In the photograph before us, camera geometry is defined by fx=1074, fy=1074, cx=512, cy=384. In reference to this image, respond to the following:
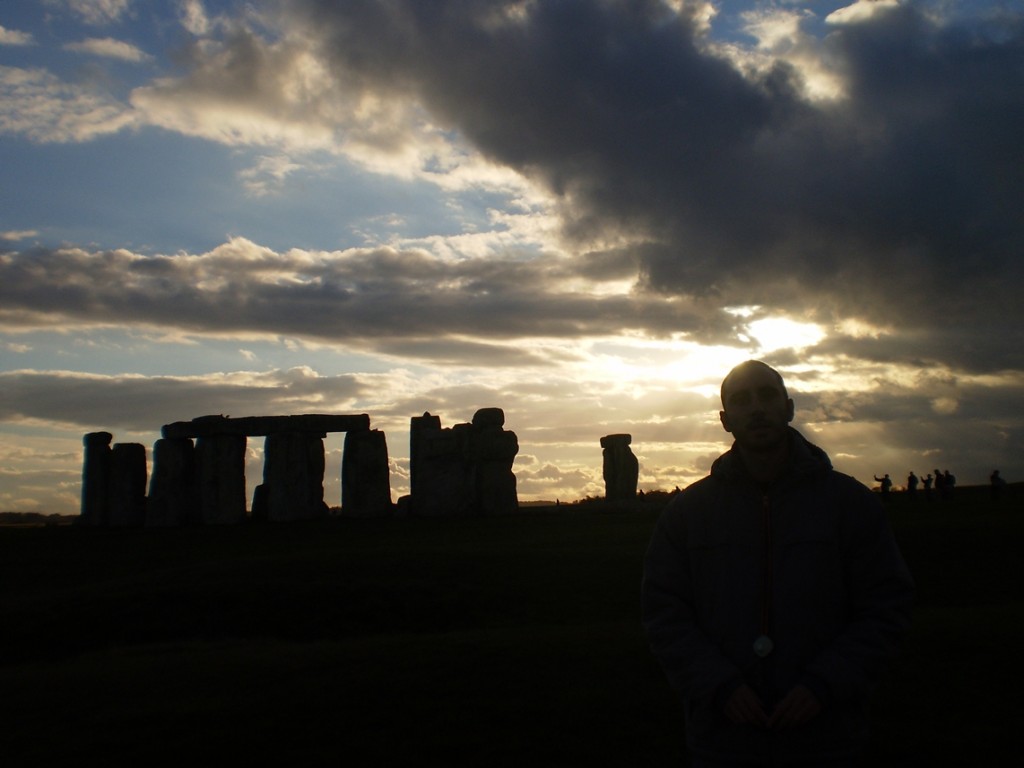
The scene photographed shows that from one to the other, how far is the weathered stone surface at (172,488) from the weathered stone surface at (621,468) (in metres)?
13.6

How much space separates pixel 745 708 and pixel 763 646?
232mm

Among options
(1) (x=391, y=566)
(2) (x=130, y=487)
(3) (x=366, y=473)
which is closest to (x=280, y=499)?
(3) (x=366, y=473)

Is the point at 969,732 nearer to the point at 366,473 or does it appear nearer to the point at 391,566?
the point at 391,566

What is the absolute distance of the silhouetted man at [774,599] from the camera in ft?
12.5

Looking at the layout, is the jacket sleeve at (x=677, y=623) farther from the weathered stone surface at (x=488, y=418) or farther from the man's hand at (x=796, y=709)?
the weathered stone surface at (x=488, y=418)

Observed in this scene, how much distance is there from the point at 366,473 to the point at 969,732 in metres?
25.3

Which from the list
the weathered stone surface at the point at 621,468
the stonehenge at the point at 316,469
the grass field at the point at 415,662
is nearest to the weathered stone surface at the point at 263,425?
the stonehenge at the point at 316,469

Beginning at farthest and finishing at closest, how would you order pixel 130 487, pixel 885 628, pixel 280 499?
pixel 130 487 < pixel 280 499 < pixel 885 628

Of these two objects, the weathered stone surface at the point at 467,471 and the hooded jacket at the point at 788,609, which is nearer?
the hooded jacket at the point at 788,609

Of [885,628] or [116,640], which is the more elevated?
[885,628]

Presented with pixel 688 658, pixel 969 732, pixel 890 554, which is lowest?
pixel 969 732

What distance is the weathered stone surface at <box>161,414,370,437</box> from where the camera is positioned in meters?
33.0

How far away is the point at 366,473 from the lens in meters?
32.7

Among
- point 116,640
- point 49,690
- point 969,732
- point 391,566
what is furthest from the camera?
point 391,566
